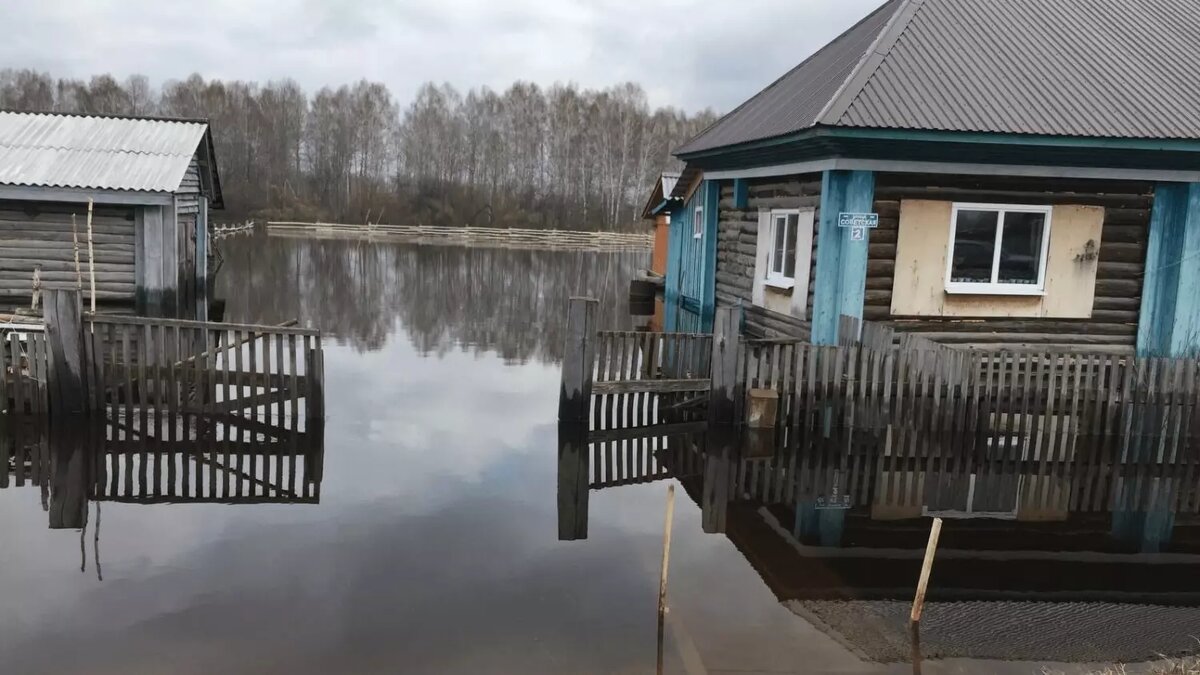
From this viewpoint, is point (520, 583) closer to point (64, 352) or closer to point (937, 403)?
point (937, 403)

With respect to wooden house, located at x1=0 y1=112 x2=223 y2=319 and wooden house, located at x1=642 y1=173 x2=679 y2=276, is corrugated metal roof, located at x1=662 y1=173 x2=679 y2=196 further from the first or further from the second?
wooden house, located at x1=0 y1=112 x2=223 y2=319

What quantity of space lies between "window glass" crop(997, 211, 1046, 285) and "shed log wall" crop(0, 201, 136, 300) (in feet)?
49.2

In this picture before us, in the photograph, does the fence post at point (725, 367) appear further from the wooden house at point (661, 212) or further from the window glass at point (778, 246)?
the wooden house at point (661, 212)

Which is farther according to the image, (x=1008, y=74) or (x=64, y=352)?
(x=1008, y=74)

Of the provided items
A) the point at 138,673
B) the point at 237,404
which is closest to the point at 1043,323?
the point at 237,404

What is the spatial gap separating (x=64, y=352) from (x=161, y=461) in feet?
6.47

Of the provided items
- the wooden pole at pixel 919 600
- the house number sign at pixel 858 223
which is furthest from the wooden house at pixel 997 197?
the wooden pole at pixel 919 600

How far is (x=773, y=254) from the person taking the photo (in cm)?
1501

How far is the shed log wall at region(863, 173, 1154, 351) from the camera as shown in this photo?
490 inches

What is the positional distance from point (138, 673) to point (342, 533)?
8.08ft

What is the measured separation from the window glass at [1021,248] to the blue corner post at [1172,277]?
A: 1561 mm

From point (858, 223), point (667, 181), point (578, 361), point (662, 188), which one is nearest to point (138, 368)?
point (578, 361)

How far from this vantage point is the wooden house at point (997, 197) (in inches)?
470

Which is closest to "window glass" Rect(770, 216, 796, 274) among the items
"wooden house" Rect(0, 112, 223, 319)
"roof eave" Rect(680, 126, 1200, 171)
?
"roof eave" Rect(680, 126, 1200, 171)
